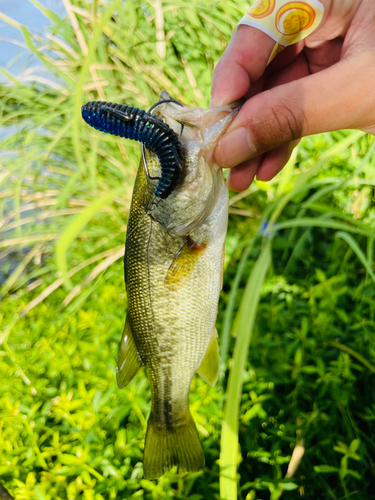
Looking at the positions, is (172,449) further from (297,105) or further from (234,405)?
(297,105)

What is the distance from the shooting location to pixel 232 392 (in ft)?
2.94

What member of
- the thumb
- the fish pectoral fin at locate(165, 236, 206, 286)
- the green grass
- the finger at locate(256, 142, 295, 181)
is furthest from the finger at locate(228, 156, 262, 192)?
the fish pectoral fin at locate(165, 236, 206, 286)

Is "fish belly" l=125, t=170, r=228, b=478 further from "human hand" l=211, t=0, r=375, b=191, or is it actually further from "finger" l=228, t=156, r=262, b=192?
"finger" l=228, t=156, r=262, b=192

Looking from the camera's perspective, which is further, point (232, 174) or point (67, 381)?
point (67, 381)

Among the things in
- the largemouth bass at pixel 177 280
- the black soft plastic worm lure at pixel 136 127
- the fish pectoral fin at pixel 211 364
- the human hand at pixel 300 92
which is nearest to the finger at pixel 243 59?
the human hand at pixel 300 92

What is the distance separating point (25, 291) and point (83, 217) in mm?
1615

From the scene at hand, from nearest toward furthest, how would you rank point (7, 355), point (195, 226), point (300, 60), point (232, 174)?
point (195, 226) < point (232, 174) < point (300, 60) < point (7, 355)

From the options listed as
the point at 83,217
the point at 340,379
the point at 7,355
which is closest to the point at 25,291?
the point at 7,355

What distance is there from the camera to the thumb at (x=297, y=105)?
3.07 ft

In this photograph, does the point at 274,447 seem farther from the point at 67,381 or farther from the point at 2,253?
the point at 2,253

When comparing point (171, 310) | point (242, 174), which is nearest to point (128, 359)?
point (171, 310)

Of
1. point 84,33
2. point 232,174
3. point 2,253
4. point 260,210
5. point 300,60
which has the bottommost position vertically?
point 2,253

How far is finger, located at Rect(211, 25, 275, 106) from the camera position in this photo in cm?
118

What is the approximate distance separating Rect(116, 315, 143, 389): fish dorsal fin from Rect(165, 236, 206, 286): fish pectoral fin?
224 mm
